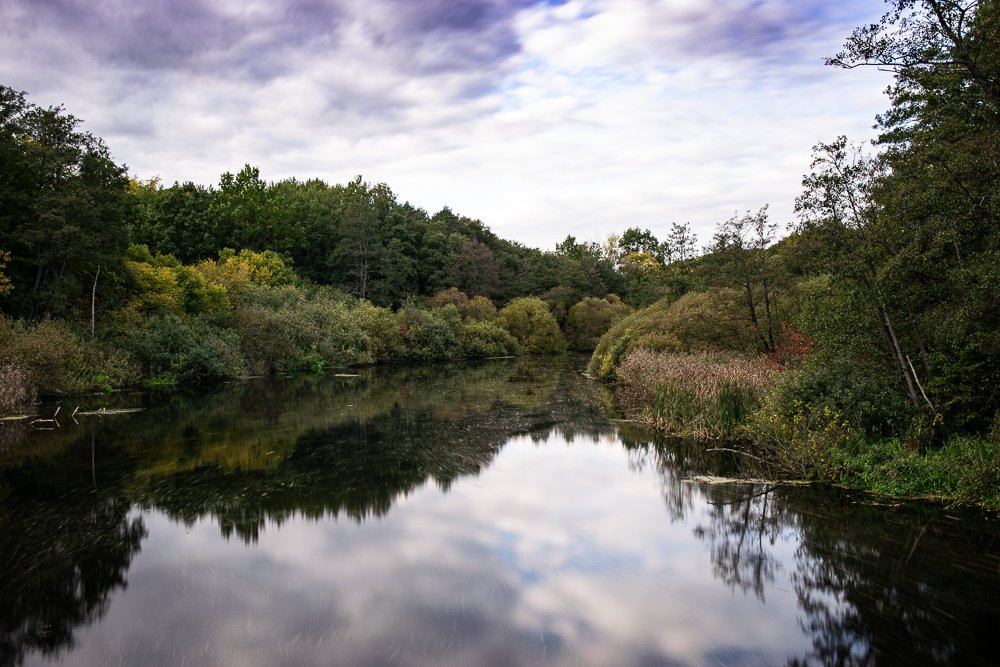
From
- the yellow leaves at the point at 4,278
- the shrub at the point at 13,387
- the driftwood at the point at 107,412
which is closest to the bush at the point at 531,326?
the yellow leaves at the point at 4,278

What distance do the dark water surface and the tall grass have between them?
1.28 m

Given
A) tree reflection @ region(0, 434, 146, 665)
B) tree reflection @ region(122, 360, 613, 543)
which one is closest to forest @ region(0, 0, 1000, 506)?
tree reflection @ region(122, 360, 613, 543)

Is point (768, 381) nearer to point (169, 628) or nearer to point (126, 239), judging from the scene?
point (169, 628)

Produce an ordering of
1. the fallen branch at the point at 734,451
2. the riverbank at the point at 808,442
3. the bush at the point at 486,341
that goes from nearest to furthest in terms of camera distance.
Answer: the riverbank at the point at 808,442 < the fallen branch at the point at 734,451 < the bush at the point at 486,341

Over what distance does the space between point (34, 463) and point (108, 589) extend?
6.90 metres

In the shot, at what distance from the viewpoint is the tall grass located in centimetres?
1370

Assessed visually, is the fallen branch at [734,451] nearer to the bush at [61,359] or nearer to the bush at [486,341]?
the bush at [61,359]

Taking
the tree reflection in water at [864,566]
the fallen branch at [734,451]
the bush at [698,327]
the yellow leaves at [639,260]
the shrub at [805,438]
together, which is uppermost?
the yellow leaves at [639,260]

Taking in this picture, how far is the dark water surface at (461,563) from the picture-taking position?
5301mm

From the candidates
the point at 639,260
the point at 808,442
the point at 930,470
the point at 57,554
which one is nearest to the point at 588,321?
the point at 639,260

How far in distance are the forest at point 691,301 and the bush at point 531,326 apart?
17 cm

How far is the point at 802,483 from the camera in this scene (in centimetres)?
985

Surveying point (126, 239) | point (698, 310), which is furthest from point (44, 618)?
point (126, 239)

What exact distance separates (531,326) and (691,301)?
29.9m
